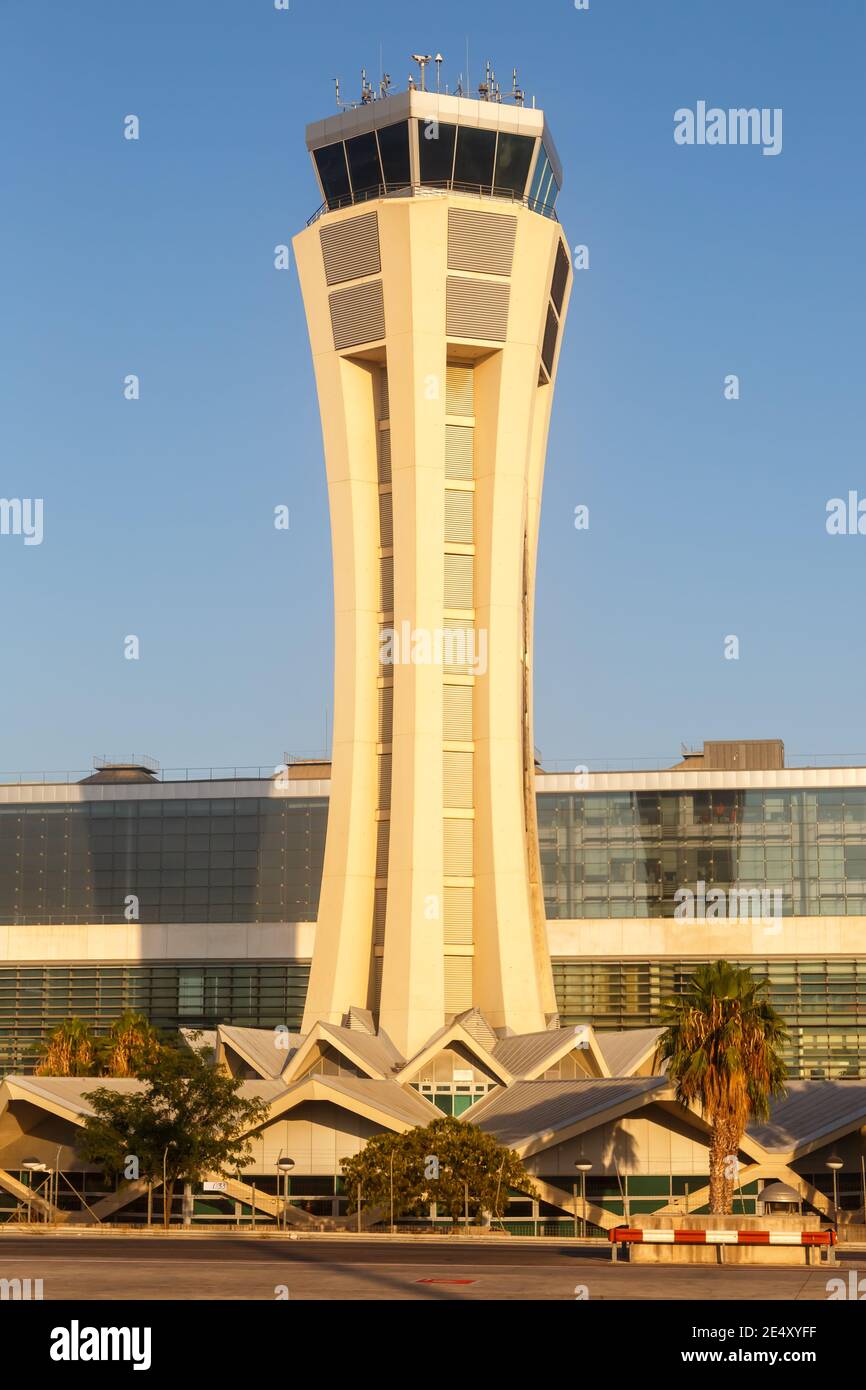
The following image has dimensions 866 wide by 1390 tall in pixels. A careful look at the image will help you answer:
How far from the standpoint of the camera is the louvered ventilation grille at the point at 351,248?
284ft

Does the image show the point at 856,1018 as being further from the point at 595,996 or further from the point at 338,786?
the point at 338,786

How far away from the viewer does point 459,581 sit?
86.7 meters

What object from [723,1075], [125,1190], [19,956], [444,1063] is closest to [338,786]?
[444,1063]

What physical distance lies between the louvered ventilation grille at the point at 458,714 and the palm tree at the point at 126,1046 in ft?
69.4

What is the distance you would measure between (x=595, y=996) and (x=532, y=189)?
51721mm

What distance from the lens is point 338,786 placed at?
86.2 m

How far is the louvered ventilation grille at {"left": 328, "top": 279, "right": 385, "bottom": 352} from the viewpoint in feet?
284

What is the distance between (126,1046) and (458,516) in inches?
1231

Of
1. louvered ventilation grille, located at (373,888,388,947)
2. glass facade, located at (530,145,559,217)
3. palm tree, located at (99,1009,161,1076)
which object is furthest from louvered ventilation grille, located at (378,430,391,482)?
palm tree, located at (99,1009,161,1076)

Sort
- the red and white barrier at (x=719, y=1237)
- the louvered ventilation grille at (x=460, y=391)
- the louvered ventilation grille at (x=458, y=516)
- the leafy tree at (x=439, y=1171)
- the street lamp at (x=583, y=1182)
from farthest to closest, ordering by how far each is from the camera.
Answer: the louvered ventilation grille at (x=460, y=391), the louvered ventilation grille at (x=458, y=516), the street lamp at (x=583, y=1182), the leafy tree at (x=439, y=1171), the red and white barrier at (x=719, y=1237)

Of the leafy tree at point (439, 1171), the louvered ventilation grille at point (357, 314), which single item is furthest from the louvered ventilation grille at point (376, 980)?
the louvered ventilation grille at point (357, 314)

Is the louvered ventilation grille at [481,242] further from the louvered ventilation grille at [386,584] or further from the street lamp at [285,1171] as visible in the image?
the street lamp at [285,1171]

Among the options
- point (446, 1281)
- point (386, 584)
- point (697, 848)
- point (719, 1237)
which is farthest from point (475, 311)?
point (446, 1281)

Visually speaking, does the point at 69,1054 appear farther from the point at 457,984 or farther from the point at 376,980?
the point at 457,984
